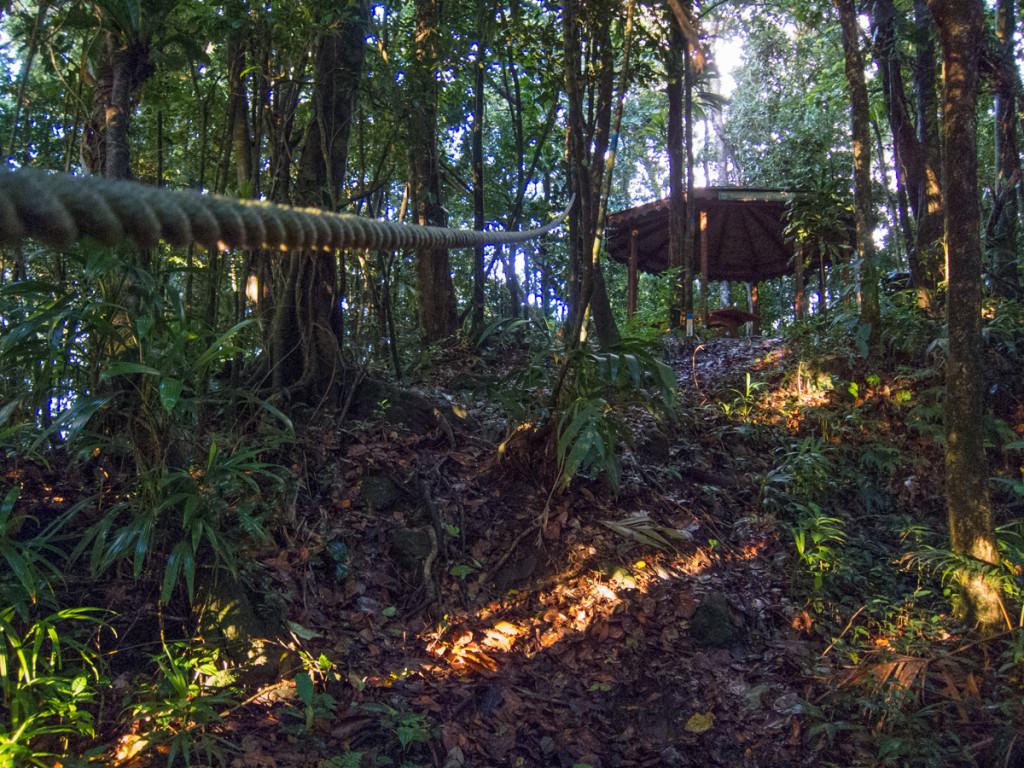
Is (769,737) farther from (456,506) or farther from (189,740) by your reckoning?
(189,740)

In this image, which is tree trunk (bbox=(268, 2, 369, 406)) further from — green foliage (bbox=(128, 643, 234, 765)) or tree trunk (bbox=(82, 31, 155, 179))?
green foliage (bbox=(128, 643, 234, 765))

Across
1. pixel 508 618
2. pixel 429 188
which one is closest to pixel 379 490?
pixel 508 618

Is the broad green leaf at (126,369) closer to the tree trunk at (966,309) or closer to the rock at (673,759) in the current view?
the rock at (673,759)

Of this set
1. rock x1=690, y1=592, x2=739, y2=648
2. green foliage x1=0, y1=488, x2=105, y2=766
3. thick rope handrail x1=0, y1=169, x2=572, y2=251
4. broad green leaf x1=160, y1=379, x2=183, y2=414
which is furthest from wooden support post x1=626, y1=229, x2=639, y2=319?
thick rope handrail x1=0, y1=169, x2=572, y2=251

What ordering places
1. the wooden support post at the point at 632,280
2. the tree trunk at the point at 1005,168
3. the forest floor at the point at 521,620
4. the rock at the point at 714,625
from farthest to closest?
the wooden support post at the point at 632,280 < the tree trunk at the point at 1005,168 < the rock at the point at 714,625 < the forest floor at the point at 521,620

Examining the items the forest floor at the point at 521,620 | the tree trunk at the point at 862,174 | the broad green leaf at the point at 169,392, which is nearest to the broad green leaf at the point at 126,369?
the broad green leaf at the point at 169,392

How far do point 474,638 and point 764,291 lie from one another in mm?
15553

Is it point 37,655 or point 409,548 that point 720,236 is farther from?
point 37,655

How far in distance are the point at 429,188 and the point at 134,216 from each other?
5.03m

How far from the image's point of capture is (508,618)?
8.96 feet

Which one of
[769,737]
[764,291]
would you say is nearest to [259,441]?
[769,737]

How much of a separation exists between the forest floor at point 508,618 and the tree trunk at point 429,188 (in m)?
1.79

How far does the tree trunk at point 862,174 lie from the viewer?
4.64m

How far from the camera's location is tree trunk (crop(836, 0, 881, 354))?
15.2ft
